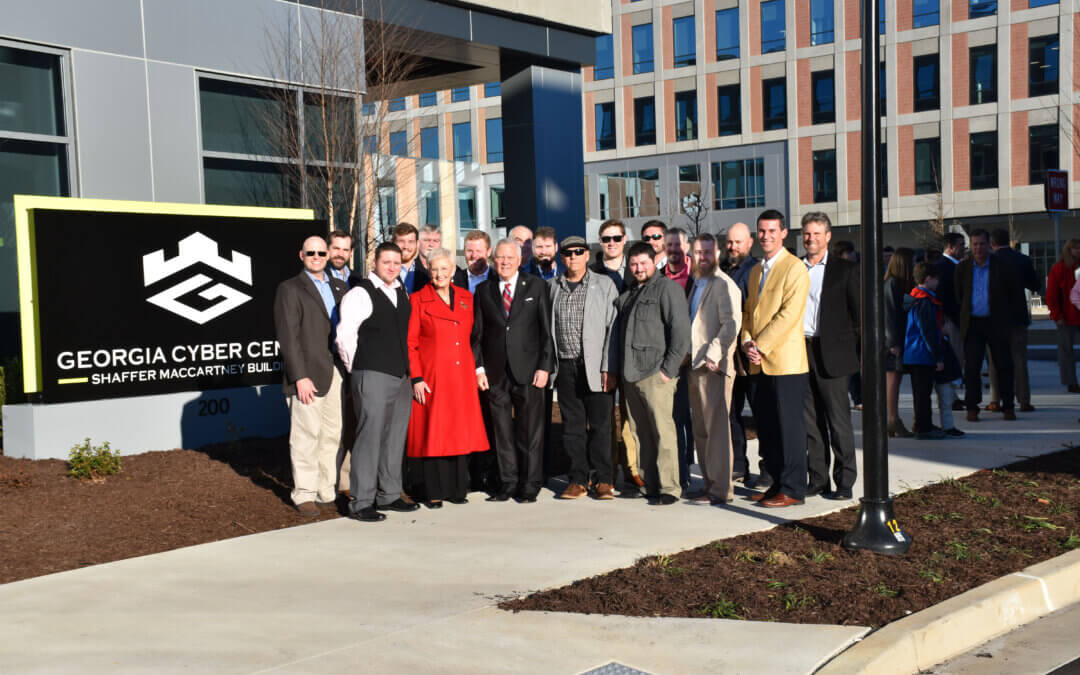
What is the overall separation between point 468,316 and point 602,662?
166 inches

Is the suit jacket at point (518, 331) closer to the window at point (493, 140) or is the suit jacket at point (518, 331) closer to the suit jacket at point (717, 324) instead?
the suit jacket at point (717, 324)

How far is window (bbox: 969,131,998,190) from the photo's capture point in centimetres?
4441

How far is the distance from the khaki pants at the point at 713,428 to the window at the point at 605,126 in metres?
46.0

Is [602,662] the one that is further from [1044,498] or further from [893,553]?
[1044,498]

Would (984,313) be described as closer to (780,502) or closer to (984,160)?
(780,502)

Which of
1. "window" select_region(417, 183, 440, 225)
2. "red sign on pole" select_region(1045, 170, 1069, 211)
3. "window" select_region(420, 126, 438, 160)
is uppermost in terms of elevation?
"window" select_region(420, 126, 438, 160)

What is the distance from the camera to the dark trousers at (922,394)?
10969 mm

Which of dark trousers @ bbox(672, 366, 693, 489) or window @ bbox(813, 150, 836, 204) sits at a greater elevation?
window @ bbox(813, 150, 836, 204)

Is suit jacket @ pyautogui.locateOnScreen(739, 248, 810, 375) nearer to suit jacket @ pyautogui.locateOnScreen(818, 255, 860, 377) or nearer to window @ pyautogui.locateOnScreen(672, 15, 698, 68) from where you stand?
suit jacket @ pyautogui.locateOnScreen(818, 255, 860, 377)

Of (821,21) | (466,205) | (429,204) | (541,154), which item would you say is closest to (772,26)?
(821,21)

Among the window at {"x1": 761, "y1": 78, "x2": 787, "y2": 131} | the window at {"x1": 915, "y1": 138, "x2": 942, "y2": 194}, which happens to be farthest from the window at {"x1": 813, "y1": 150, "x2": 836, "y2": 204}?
the window at {"x1": 915, "y1": 138, "x2": 942, "y2": 194}

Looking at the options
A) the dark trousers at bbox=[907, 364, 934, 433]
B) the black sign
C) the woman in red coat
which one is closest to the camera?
the woman in red coat

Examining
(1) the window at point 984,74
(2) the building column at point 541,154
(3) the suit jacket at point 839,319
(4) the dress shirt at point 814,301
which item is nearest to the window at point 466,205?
(1) the window at point 984,74

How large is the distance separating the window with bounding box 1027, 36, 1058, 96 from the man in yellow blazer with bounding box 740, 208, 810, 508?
133 feet
